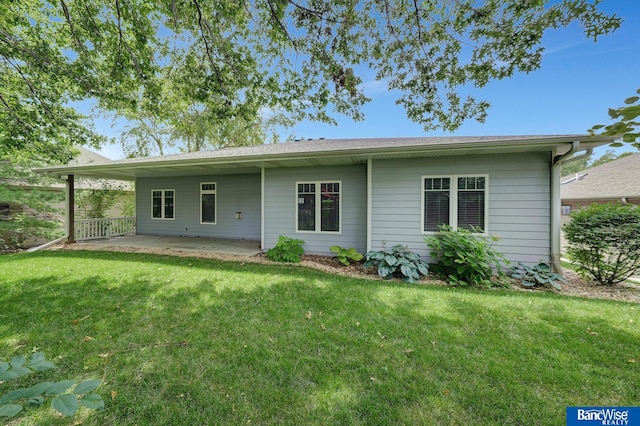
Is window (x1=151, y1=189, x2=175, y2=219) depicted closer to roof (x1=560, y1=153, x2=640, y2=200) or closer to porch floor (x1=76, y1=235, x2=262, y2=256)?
porch floor (x1=76, y1=235, x2=262, y2=256)

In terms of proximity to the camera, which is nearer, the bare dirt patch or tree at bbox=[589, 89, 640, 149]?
tree at bbox=[589, 89, 640, 149]

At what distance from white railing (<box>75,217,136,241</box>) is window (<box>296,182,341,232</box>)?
27.0 feet

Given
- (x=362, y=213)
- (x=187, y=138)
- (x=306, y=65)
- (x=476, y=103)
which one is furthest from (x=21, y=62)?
(x=187, y=138)

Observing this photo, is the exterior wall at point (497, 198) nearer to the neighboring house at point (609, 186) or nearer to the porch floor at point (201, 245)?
the porch floor at point (201, 245)

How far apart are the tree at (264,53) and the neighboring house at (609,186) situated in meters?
10.3

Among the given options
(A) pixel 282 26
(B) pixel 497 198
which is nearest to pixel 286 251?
(A) pixel 282 26

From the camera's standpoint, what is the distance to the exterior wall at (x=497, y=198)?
→ 5.14 metres

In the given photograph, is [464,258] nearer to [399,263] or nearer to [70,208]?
[399,263]

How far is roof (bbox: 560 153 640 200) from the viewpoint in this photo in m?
10.7

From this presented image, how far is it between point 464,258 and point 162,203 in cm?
1085

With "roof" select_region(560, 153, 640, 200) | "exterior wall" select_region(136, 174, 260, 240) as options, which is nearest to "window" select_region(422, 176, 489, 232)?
"exterior wall" select_region(136, 174, 260, 240)

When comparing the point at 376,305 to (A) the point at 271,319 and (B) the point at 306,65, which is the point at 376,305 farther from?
(B) the point at 306,65

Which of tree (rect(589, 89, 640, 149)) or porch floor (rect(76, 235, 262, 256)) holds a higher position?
tree (rect(589, 89, 640, 149))

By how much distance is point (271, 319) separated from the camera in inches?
129
